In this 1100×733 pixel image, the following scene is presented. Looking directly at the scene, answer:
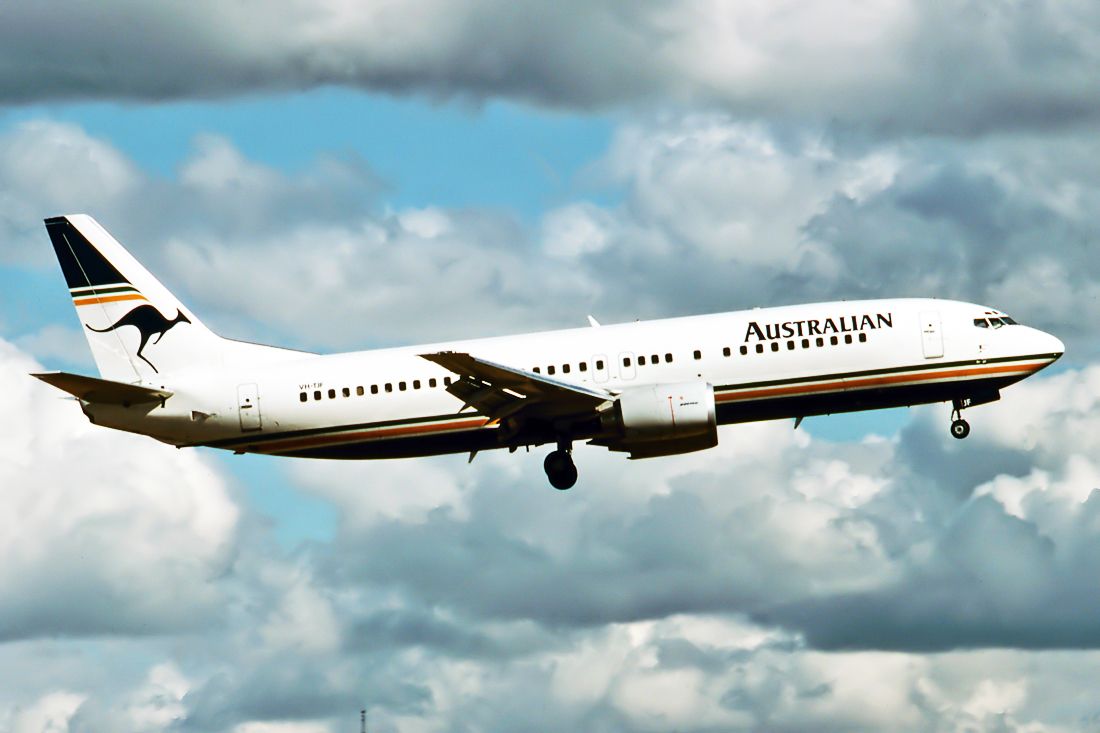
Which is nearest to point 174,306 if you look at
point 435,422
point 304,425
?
point 304,425

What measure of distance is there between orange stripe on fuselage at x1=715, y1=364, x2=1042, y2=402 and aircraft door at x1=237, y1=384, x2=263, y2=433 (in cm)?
1702

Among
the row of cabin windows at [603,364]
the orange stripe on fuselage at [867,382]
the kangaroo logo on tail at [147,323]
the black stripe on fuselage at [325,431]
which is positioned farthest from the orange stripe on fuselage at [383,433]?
the orange stripe on fuselage at [867,382]

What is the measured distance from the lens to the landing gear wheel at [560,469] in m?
59.9

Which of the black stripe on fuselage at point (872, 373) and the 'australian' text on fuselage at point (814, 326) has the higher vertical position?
the 'australian' text on fuselage at point (814, 326)

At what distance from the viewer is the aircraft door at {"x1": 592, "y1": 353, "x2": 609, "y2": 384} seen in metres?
58.2

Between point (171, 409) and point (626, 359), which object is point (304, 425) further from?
point (626, 359)

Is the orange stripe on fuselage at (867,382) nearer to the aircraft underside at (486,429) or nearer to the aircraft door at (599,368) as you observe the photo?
the aircraft underside at (486,429)

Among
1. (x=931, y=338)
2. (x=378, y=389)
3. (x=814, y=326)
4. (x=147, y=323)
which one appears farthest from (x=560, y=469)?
(x=147, y=323)

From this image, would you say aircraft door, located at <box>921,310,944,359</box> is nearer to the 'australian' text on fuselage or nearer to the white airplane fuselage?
the white airplane fuselage

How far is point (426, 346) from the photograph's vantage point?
61.0 meters

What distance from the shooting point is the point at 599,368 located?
58219 millimetres

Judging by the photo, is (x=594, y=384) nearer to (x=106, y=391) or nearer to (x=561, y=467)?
(x=561, y=467)

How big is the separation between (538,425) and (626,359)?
4.03m

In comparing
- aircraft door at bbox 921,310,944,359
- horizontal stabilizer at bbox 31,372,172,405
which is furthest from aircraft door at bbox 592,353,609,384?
horizontal stabilizer at bbox 31,372,172,405
